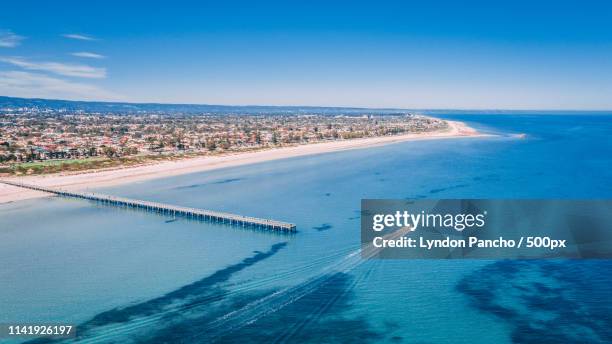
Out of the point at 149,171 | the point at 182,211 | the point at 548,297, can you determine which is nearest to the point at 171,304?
the point at 182,211

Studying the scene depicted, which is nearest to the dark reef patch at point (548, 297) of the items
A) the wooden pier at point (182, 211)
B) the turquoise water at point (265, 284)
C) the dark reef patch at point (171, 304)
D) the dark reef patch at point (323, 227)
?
the turquoise water at point (265, 284)

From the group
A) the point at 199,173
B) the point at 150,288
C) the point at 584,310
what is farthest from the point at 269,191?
the point at 584,310

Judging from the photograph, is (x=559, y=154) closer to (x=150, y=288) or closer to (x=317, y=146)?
(x=317, y=146)

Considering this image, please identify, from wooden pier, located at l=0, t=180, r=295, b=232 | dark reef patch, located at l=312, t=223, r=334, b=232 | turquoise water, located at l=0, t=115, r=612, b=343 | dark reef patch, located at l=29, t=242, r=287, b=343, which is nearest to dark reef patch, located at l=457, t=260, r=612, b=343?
turquoise water, located at l=0, t=115, r=612, b=343

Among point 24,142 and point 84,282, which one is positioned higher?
A: point 24,142

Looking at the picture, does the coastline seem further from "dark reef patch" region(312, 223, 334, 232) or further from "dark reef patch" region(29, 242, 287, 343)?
"dark reef patch" region(29, 242, 287, 343)

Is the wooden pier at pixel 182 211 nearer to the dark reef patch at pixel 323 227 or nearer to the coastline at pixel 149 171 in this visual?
the dark reef patch at pixel 323 227

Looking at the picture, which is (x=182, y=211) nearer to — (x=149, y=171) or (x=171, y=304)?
(x=171, y=304)
